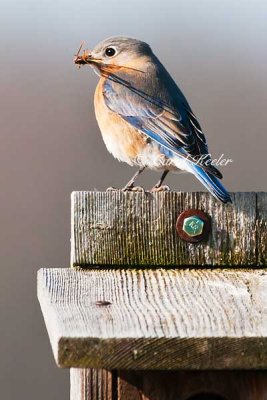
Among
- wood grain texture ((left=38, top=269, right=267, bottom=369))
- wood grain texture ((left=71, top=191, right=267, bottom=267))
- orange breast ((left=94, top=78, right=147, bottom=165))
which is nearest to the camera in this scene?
wood grain texture ((left=38, top=269, right=267, bottom=369))

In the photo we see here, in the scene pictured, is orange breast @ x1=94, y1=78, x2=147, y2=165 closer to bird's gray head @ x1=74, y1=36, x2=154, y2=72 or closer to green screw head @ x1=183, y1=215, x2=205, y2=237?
bird's gray head @ x1=74, y1=36, x2=154, y2=72

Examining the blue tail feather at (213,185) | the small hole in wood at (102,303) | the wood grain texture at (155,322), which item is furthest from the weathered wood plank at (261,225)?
the small hole in wood at (102,303)

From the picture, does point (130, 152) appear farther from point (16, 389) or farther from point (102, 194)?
point (16, 389)

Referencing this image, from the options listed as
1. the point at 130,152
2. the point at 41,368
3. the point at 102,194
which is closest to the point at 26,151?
the point at 41,368

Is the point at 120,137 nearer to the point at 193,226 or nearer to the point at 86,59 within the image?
the point at 86,59

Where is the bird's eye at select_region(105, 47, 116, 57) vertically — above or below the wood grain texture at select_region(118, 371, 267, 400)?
above

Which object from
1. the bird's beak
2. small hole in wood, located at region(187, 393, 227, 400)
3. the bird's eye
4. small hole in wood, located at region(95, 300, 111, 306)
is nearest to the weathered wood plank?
small hole in wood, located at region(187, 393, 227, 400)
